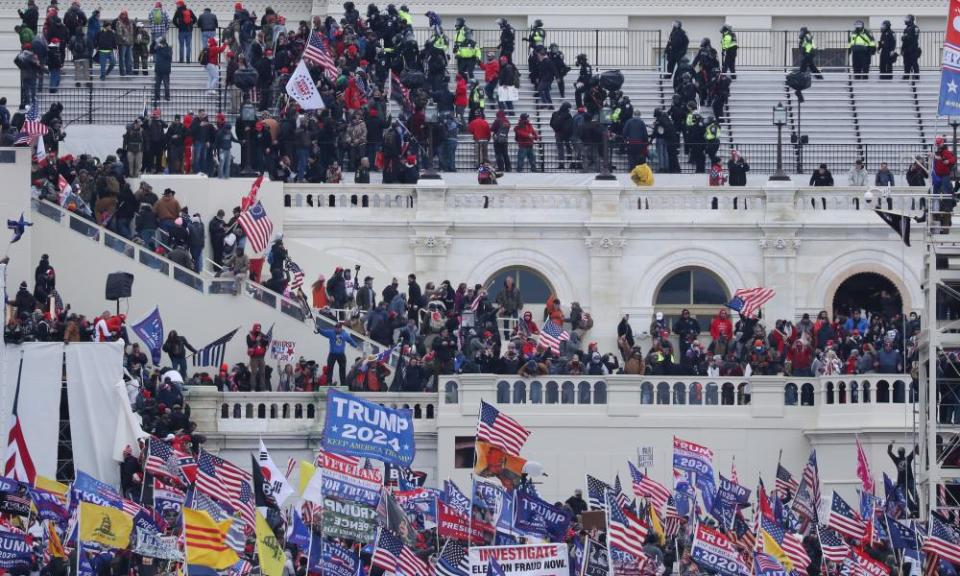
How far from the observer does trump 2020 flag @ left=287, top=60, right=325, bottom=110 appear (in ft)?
322

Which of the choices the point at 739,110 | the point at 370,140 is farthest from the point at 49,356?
the point at 739,110

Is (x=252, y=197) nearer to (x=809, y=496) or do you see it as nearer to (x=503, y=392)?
(x=503, y=392)

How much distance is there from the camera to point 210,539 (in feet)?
234

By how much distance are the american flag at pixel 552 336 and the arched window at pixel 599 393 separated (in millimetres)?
1354

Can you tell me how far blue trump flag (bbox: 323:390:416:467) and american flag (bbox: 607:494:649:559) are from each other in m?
3.85

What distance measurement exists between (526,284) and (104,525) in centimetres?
2525

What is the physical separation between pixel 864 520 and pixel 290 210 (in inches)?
876

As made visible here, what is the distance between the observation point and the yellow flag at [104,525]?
7306 centimetres

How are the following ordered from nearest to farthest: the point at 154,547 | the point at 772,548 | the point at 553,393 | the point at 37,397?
the point at 772,548
the point at 154,547
the point at 37,397
the point at 553,393

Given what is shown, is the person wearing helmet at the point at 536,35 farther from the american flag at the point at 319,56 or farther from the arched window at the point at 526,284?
the arched window at the point at 526,284

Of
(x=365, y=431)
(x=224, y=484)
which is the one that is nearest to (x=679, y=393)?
(x=224, y=484)

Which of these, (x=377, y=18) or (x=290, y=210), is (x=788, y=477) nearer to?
(x=290, y=210)

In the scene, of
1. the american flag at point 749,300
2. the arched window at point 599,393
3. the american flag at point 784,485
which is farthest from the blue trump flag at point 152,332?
the american flag at point 784,485

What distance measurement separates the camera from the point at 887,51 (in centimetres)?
10588
